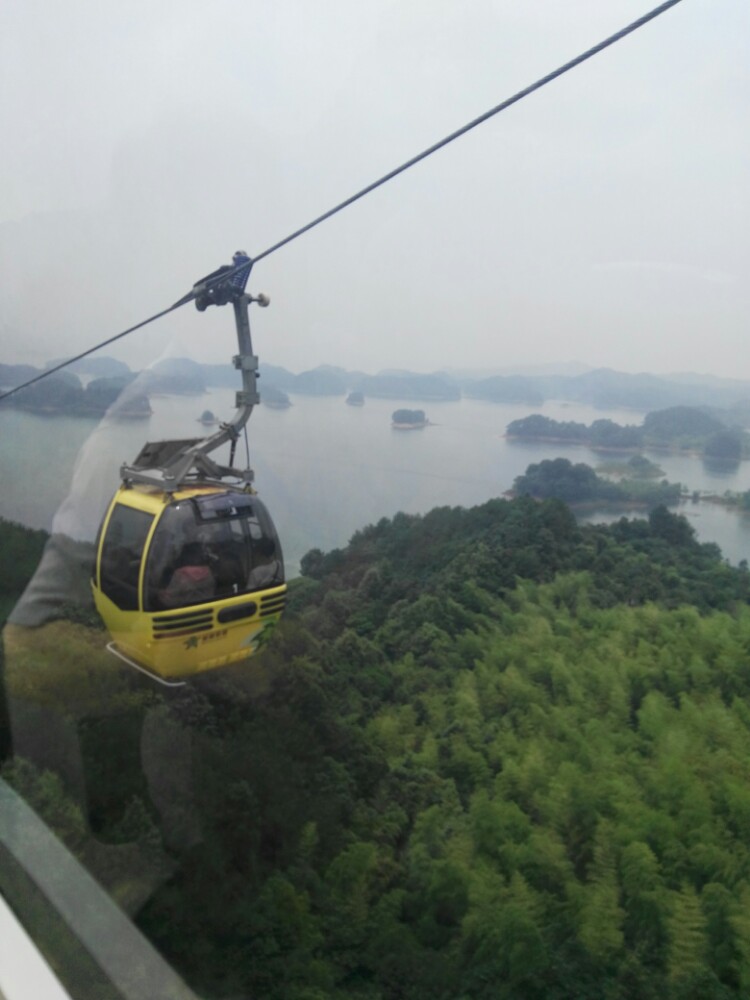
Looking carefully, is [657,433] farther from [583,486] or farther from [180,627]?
[180,627]

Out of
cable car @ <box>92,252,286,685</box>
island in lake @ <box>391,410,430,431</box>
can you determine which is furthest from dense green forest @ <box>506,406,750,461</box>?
cable car @ <box>92,252,286,685</box>

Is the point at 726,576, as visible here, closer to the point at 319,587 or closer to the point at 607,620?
the point at 607,620

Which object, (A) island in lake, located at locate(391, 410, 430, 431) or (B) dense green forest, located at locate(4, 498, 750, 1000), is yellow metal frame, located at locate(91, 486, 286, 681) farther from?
(A) island in lake, located at locate(391, 410, 430, 431)

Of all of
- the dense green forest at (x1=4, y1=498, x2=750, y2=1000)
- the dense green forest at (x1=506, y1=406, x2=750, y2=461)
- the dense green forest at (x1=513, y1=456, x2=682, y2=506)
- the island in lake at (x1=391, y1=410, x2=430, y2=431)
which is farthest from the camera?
the island in lake at (x1=391, y1=410, x2=430, y2=431)

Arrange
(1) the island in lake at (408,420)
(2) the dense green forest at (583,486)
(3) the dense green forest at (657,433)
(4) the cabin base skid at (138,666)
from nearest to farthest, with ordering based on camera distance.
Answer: (4) the cabin base skid at (138,666)
(3) the dense green forest at (657,433)
(2) the dense green forest at (583,486)
(1) the island in lake at (408,420)

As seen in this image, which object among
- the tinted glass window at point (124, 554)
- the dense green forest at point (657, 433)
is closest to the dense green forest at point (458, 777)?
the dense green forest at point (657, 433)

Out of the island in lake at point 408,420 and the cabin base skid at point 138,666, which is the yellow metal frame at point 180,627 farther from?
the island in lake at point 408,420

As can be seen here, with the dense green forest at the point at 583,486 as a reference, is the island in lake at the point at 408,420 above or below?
above
